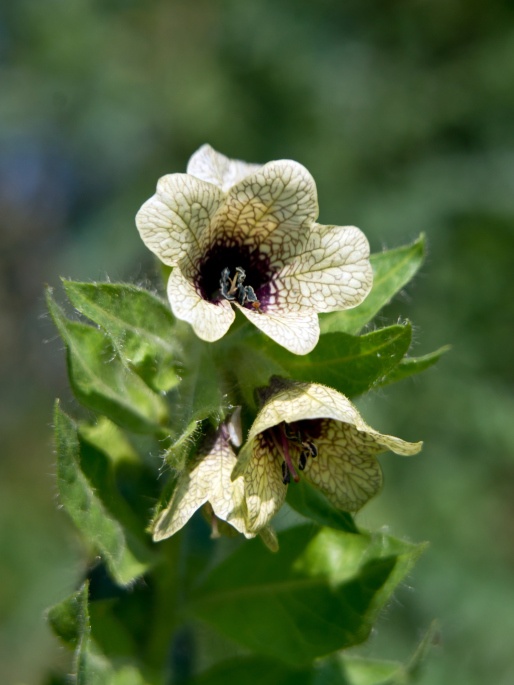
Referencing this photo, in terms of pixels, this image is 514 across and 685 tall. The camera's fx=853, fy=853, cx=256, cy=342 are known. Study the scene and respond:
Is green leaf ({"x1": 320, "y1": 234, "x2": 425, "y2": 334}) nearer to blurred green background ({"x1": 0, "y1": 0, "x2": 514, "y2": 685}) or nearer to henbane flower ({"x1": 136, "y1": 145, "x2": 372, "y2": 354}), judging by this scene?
henbane flower ({"x1": 136, "y1": 145, "x2": 372, "y2": 354})

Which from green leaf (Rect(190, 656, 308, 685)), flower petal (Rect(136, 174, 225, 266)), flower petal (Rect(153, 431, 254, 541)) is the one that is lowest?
green leaf (Rect(190, 656, 308, 685))

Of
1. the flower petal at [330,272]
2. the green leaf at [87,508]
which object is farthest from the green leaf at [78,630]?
the flower petal at [330,272]

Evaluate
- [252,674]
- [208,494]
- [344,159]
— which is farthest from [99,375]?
[344,159]

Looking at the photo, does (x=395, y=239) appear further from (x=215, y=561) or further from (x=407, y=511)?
(x=215, y=561)

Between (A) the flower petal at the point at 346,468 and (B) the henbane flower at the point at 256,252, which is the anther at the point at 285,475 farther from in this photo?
(B) the henbane flower at the point at 256,252

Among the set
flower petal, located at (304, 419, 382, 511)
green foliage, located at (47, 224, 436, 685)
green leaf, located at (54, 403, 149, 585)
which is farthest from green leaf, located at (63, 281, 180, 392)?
flower petal, located at (304, 419, 382, 511)
